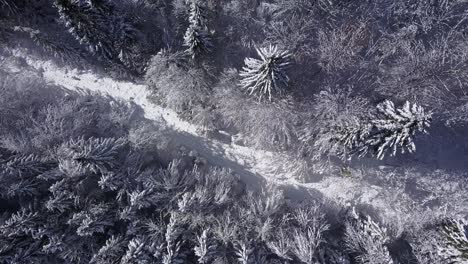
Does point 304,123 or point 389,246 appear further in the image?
point 304,123

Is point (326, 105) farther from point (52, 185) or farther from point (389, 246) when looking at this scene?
point (52, 185)

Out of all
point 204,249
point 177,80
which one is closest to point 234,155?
point 177,80

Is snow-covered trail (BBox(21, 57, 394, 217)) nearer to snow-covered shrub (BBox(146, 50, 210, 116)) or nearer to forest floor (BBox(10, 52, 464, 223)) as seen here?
forest floor (BBox(10, 52, 464, 223))

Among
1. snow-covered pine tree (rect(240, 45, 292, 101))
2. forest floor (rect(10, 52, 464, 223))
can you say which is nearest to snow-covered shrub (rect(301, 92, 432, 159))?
forest floor (rect(10, 52, 464, 223))

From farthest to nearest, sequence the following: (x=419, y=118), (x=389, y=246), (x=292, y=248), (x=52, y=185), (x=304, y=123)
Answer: (x=304, y=123) < (x=389, y=246) < (x=292, y=248) < (x=52, y=185) < (x=419, y=118)

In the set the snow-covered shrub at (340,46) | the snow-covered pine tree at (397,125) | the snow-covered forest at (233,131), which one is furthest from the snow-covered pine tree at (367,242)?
the snow-covered shrub at (340,46)

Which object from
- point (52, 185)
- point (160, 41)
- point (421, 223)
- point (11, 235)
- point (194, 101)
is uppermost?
point (160, 41)

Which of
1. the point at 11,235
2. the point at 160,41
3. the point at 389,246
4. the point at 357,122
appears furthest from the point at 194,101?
the point at 389,246

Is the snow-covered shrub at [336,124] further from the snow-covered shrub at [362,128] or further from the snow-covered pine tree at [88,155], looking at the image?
the snow-covered pine tree at [88,155]
